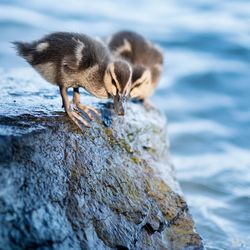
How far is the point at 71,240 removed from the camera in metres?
3.24

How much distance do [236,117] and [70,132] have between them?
426cm

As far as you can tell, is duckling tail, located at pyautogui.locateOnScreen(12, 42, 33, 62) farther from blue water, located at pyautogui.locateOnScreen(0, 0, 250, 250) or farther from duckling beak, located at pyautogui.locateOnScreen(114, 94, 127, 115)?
blue water, located at pyautogui.locateOnScreen(0, 0, 250, 250)

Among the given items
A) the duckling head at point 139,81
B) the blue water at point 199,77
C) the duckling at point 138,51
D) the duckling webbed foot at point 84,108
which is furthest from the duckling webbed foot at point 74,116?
the duckling at point 138,51

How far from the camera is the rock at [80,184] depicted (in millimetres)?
3170

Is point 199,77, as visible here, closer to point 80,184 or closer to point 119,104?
point 119,104

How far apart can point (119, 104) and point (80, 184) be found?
0.83 metres

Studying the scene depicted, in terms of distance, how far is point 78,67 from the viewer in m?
4.20

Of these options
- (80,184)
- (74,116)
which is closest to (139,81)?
(74,116)

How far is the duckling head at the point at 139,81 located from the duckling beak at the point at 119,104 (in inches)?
24.2

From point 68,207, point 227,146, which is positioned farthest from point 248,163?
point 68,207

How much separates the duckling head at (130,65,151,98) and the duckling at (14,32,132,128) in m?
0.58

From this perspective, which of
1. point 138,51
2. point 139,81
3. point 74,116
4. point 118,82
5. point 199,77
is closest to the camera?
point 74,116

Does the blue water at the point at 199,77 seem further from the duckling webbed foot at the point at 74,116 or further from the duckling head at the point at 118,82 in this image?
the duckling webbed foot at the point at 74,116

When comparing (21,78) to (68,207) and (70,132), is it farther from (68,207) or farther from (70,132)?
(68,207)
